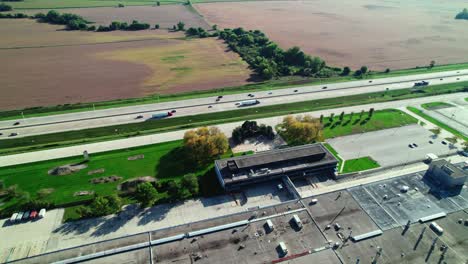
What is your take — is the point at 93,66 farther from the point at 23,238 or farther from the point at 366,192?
the point at 366,192

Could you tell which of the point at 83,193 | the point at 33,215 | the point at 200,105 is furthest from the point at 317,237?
the point at 200,105

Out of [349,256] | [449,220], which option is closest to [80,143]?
[349,256]

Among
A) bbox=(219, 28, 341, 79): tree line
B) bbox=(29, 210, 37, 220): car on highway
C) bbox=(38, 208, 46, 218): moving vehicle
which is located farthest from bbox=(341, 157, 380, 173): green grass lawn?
bbox=(29, 210, 37, 220): car on highway

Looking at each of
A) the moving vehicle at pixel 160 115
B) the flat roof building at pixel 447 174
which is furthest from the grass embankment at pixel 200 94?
the flat roof building at pixel 447 174

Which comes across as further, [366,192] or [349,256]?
[366,192]

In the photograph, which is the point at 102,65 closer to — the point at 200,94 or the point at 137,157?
the point at 200,94
